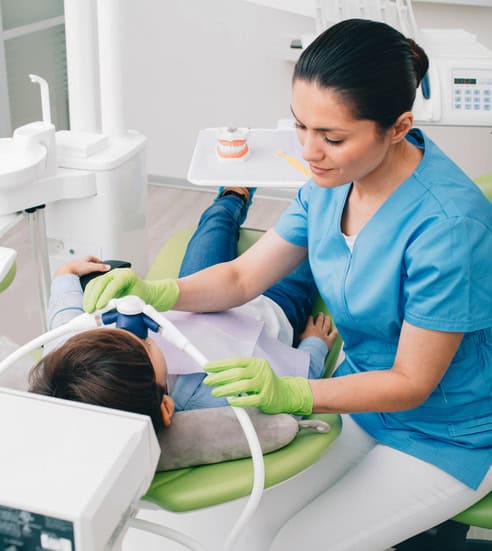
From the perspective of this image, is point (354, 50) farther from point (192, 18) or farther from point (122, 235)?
point (192, 18)

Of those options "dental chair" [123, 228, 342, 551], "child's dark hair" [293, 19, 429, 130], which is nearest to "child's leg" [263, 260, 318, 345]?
"dental chair" [123, 228, 342, 551]

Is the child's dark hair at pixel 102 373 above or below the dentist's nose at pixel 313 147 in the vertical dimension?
below

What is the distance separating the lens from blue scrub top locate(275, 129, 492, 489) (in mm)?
1126

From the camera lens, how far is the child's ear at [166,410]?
1.08m

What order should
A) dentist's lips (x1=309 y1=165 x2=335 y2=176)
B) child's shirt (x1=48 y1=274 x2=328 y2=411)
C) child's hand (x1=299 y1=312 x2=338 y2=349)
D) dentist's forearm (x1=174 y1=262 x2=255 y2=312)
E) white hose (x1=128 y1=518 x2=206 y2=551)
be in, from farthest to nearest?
child's hand (x1=299 y1=312 x2=338 y2=349) < dentist's forearm (x1=174 y1=262 x2=255 y2=312) < child's shirt (x1=48 y1=274 x2=328 y2=411) < dentist's lips (x1=309 y1=165 x2=335 y2=176) < white hose (x1=128 y1=518 x2=206 y2=551)

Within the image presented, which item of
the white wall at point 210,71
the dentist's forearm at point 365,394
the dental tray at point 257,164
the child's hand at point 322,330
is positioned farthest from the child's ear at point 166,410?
the white wall at point 210,71

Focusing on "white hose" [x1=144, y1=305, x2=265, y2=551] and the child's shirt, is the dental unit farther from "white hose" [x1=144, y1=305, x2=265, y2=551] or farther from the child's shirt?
the child's shirt

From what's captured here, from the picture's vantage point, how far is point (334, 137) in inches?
44.3

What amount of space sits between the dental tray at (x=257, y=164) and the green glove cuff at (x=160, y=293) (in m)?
0.38

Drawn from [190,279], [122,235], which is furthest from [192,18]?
[190,279]

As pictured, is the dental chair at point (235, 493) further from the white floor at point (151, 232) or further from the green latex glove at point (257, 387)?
the white floor at point (151, 232)

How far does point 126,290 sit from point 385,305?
0.44 metres

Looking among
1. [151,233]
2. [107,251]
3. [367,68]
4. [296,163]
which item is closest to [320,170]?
[367,68]

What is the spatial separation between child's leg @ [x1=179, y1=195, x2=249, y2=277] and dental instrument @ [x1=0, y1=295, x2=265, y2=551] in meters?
0.62
